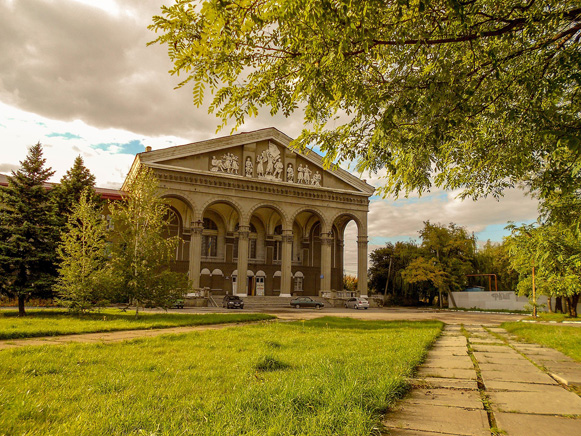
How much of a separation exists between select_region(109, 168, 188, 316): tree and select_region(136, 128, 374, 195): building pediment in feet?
62.7

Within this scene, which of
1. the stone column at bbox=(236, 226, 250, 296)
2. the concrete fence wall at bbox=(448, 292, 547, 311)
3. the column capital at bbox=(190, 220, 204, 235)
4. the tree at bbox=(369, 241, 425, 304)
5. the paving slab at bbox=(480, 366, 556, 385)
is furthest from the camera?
the tree at bbox=(369, 241, 425, 304)

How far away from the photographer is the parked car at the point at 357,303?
41.0 m

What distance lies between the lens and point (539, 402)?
3.99m

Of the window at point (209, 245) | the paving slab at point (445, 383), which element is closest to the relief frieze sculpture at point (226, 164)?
the window at point (209, 245)

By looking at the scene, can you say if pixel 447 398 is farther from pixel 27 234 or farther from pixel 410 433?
pixel 27 234

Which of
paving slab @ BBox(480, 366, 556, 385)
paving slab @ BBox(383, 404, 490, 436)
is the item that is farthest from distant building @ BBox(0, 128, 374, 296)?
paving slab @ BBox(383, 404, 490, 436)

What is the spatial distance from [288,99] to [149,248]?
45.8 ft

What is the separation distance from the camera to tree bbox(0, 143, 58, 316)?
1770 cm

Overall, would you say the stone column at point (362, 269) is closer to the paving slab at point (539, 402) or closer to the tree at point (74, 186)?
the tree at point (74, 186)

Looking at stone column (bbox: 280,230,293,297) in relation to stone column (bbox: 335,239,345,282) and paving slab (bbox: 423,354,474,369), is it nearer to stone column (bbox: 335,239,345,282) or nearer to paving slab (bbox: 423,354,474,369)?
stone column (bbox: 335,239,345,282)

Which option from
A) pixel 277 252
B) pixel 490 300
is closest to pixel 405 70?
pixel 277 252

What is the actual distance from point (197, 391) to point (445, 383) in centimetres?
292

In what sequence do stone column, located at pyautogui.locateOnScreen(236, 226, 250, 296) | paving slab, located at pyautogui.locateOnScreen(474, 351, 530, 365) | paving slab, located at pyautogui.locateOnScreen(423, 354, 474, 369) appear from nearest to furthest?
paving slab, located at pyautogui.locateOnScreen(423, 354, 474, 369) → paving slab, located at pyautogui.locateOnScreen(474, 351, 530, 365) → stone column, located at pyautogui.locateOnScreen(236, 226, 250, 296)

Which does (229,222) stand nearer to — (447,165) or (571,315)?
(571,315)
